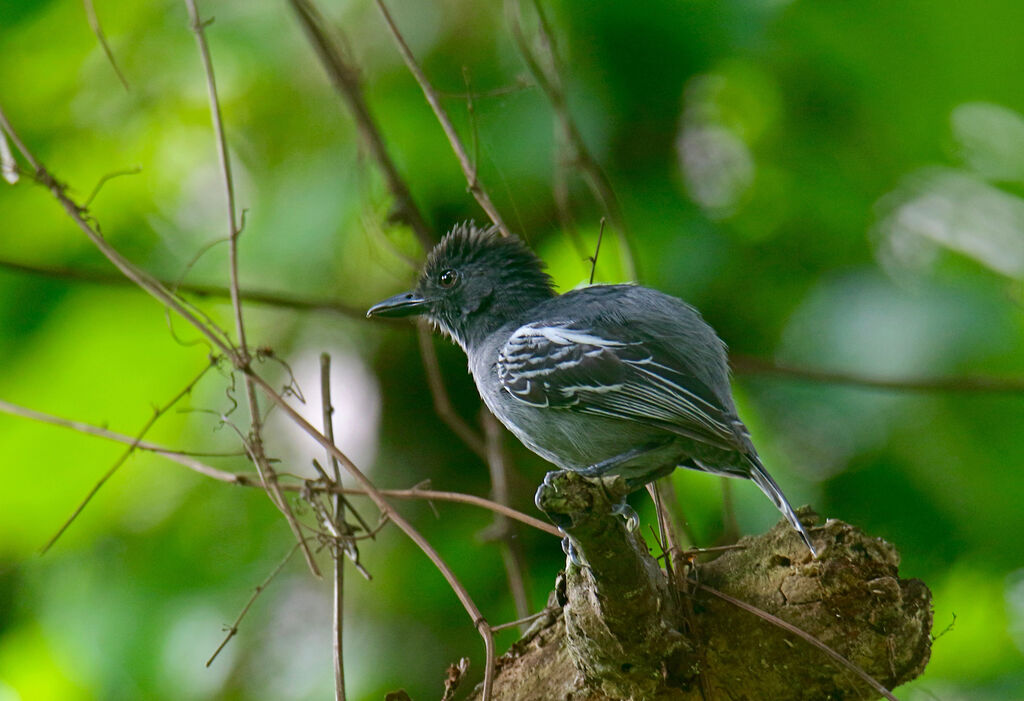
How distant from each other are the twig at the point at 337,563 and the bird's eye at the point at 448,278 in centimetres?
68

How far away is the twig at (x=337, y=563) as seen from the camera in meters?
2.98

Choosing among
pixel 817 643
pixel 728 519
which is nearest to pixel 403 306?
pixel 728 519

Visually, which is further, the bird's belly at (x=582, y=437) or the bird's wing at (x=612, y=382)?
the bird's belly at (x=582, y=437)

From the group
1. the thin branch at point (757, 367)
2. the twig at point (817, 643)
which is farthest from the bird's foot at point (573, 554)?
the thin branch at point (757, 367)

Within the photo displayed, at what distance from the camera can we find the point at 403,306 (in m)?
4.09

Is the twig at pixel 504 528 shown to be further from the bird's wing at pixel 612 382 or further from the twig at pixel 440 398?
the bird's wing at pixel 612 382

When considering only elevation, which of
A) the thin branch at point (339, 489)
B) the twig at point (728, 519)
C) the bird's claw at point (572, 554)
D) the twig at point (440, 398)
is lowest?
the twig at point (728, 519)

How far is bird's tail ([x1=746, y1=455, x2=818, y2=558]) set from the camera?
261 cm

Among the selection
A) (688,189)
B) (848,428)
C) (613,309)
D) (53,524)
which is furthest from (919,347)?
(53,524)

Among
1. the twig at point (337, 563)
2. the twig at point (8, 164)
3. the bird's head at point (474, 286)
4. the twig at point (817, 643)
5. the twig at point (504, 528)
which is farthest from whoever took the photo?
the twig at point (504, 528)

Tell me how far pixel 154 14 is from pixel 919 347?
441cm

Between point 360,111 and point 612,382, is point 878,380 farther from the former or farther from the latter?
point 360,111

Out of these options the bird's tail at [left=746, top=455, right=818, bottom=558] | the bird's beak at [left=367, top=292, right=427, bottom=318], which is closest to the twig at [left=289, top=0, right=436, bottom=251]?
the bird's beak at [left=367, top=292, right=427, bottom=318]

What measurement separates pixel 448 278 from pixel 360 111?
1.17m
